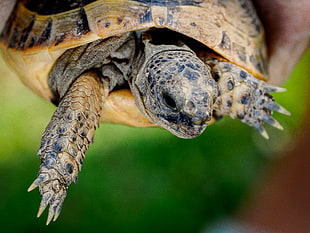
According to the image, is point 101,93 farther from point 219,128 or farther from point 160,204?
point 219,128

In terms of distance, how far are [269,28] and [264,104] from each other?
71cm

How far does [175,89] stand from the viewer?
70.4 inches

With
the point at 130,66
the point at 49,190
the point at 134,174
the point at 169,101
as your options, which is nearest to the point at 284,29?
the point at 130,66

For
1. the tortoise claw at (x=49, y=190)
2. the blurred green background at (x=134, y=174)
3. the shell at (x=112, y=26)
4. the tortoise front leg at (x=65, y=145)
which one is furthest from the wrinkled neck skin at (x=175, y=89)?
the blurred green background at (x=134, y=174)

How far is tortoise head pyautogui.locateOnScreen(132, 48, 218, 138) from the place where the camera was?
177 cm

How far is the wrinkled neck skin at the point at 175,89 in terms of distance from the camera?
177cm

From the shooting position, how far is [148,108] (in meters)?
1.97

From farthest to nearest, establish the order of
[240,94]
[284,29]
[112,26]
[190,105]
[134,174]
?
[134,174], [284,29], [240,94], [112,26], [190,105]

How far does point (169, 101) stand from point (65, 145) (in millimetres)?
466

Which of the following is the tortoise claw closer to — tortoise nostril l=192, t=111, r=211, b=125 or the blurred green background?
tortoise nostril l=192, t=111, r=211, b=125

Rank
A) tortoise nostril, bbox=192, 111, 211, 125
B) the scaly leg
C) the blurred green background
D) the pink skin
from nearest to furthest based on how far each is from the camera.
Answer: tortoise nostril, bbox=192, 111, 211, 125
the scaly leg
the pink skin
the blurred green background

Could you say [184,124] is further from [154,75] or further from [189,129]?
[154,75]

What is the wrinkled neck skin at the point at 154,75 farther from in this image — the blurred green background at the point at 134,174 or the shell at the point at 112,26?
the blurred green background at the point at 134,174

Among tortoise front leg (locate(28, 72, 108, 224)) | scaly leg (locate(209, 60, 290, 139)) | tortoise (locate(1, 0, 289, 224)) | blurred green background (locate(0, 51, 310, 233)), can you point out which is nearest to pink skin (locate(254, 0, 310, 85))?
tortoise (locate(1, 0, 289, 224))
